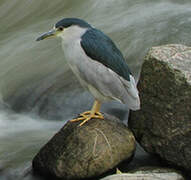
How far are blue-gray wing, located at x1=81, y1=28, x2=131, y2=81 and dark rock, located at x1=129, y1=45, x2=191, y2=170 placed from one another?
0.29m

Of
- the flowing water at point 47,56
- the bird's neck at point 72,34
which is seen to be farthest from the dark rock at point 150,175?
the bird's neck at point 72,34

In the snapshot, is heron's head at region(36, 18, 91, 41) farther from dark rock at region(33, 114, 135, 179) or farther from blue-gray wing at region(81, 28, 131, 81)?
dark rock at region(33, 114, 135, 179)

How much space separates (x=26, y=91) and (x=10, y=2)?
11.2ft

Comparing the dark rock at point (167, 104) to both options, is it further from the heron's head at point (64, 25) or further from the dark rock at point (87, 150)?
the heron's head at point (64, 25)

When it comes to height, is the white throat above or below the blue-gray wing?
above

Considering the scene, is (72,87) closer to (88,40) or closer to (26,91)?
(26,91)

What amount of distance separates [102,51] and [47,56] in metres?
3.40

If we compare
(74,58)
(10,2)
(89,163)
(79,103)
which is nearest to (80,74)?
(74,58)

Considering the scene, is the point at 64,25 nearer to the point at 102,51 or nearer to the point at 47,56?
the point at 102,51

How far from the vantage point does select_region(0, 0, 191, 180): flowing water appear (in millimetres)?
5543

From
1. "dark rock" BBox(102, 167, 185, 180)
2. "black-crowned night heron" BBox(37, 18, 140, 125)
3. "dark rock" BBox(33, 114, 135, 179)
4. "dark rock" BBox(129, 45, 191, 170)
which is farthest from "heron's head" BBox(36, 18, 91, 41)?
"dark rock" BBox(102, 167, 185, 180)

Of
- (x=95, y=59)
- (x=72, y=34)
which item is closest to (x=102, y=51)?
(x=95, y=59)

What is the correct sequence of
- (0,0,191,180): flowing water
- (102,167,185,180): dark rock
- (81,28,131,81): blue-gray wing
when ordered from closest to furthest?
(102,167,185,180): dark rock < (81,28,131,81): blue-gray wing < (0,0,191,180): flowing water

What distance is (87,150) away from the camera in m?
4.18
